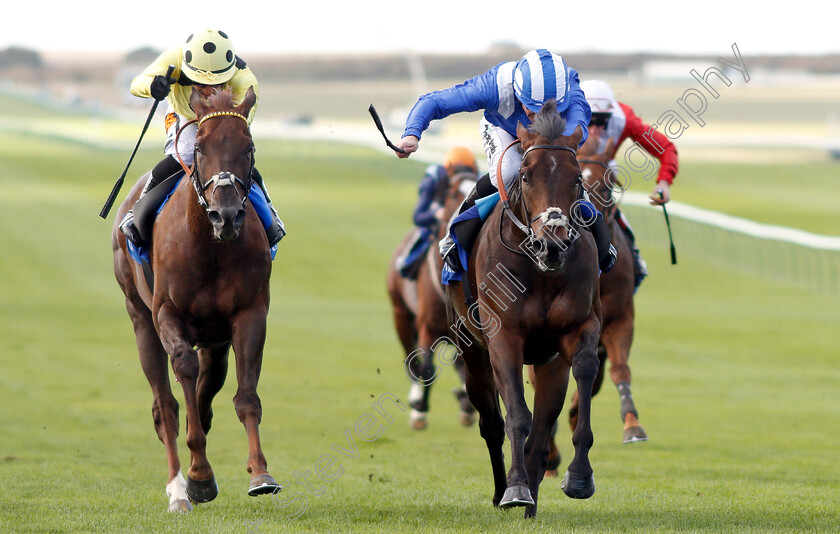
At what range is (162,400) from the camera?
8.06m

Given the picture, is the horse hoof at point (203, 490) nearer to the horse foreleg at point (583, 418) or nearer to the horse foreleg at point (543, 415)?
the horse foreleg at point (543, 415)

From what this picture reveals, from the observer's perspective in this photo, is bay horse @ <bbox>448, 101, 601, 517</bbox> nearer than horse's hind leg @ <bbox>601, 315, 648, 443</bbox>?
Yes

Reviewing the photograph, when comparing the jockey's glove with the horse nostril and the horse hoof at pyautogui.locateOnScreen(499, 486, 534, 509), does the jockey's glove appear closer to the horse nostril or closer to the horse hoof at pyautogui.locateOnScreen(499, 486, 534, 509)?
the horse nostril

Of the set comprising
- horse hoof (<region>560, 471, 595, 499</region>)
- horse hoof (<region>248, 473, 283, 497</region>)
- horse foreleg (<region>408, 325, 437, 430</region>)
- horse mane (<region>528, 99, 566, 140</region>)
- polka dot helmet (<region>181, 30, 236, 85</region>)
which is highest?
polka dot helmet (<region>181, 30, 236, 85</region>)

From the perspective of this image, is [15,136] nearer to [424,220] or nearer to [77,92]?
[77,92]

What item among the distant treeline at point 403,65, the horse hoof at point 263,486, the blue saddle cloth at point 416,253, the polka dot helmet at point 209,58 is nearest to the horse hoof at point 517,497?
the horse hoof at point 263,486

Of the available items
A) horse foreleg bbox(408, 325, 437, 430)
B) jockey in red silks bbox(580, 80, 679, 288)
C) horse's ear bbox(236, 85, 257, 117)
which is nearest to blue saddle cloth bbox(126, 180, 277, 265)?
horse's ear bbox(236, 85, 257, 117)

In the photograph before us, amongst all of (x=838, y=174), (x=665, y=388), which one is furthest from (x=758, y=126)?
(x=665, y=388)

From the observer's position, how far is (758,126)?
206ft

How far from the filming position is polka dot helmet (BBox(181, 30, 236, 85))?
7.43 m

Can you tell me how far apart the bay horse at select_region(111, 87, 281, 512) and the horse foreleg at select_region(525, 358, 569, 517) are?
1.44 m

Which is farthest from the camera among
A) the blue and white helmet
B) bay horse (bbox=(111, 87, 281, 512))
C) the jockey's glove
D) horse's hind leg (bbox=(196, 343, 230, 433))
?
horse's hind leg (bbox=(196, 343, 230, 433))

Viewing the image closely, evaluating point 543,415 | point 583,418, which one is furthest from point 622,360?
point 583,418

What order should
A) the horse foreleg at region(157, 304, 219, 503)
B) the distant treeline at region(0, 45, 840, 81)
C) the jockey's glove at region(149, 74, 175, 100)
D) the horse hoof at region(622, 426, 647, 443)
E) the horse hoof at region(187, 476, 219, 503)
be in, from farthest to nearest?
the distant treeline at region(0, 45, 840, 81) → the horse hoof at region(622, 426, 647, 443) → the jockey's glove at region(149, 74, 175, 100) → the horse hoof at region(187, 476, 219, 503) → the horse foreleg at region(157, 304, 219, 503)
